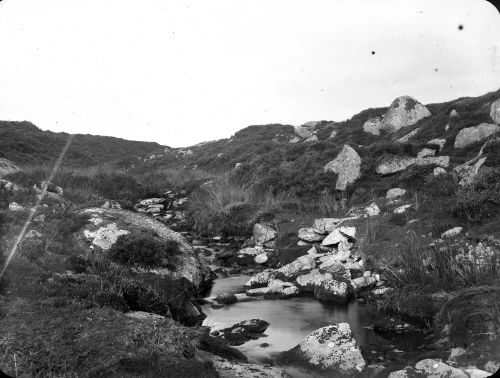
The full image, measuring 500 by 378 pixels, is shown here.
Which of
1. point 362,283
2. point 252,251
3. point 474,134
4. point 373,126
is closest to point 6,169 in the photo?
point 252,251

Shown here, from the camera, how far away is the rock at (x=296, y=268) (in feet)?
40.0

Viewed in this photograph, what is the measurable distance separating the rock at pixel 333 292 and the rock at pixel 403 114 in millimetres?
22328

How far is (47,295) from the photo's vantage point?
7.07 meters

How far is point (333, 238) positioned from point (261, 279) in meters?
2.94

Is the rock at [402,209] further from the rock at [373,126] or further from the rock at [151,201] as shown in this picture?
the rock at [373,126]

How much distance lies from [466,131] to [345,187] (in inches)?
262

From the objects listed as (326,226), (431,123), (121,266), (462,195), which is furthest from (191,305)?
(431,123)

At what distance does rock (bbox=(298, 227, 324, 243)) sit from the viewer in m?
14.6

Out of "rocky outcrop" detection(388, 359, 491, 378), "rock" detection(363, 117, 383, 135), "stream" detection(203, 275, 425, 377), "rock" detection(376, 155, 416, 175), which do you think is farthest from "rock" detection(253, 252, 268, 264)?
"rock" detection(363, 117, 383, 135)

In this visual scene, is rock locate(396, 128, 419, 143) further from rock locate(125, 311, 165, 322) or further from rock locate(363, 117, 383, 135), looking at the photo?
rock locate(125, 311, 165, 322)

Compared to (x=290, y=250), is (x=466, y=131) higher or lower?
higher

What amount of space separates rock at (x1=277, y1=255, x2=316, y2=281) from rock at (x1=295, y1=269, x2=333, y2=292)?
0.38 metres

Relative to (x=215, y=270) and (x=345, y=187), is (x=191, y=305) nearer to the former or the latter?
(x=215, y=270)

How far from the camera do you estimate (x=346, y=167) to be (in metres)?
21.7
